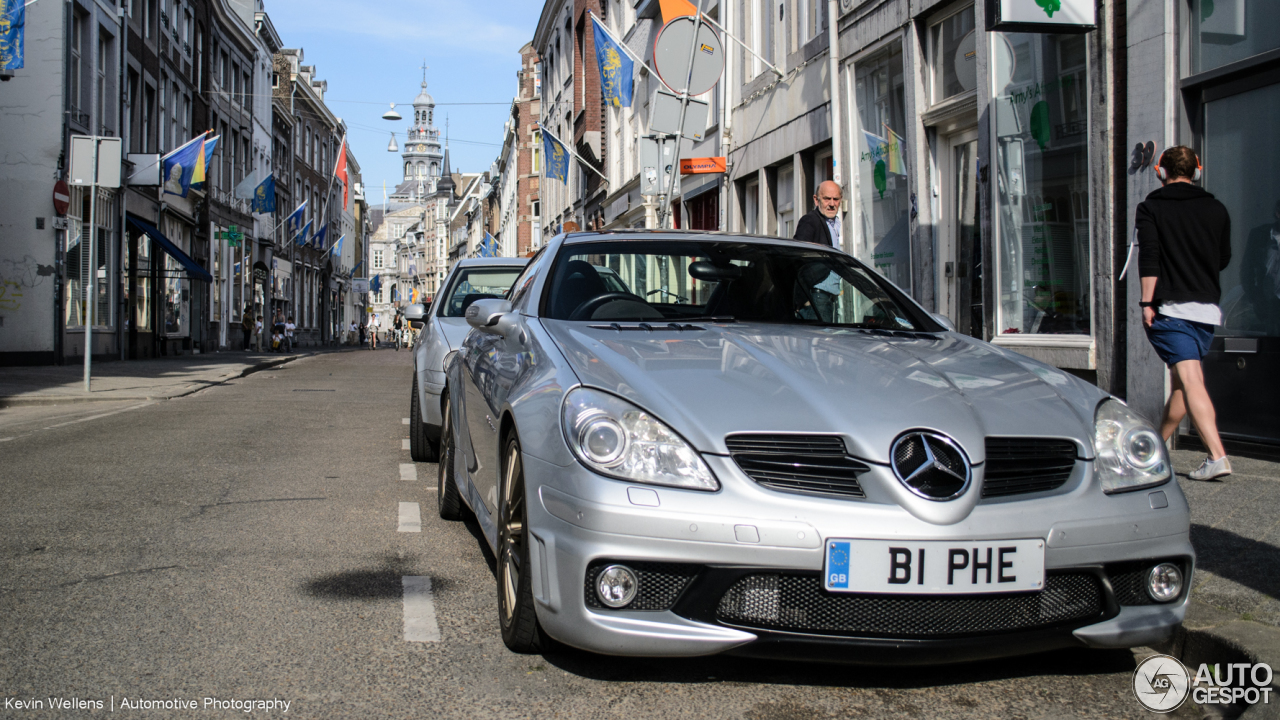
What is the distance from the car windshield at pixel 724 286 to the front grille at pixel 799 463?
1461mm

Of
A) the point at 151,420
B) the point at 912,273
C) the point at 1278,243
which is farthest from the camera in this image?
the point at 912,273

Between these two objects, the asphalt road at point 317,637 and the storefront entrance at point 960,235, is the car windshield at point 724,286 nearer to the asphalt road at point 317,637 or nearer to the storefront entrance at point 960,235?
the asphalt road at point 317,637

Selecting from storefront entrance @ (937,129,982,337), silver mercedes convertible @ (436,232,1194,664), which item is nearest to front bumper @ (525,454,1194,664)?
silver mercedes convertible @ (436,232,1194,664)

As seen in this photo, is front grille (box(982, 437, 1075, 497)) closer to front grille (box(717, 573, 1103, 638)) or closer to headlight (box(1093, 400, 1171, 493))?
headlight (box(1093, 400, 1171, 493))

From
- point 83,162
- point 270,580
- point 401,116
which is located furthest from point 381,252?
point 270,580

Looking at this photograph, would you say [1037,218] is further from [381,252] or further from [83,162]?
[381,252]

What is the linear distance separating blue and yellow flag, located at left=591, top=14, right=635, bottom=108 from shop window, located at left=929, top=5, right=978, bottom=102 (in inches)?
334

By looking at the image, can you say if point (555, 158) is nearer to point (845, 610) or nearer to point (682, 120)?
point (682, 120)

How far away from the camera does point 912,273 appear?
12.0 meters

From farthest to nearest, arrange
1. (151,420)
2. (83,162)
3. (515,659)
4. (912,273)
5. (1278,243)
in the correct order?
(83,162) < (912,273) < (151,420) < (1278,243) < (515,659)

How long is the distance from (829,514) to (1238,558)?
8.10 ft

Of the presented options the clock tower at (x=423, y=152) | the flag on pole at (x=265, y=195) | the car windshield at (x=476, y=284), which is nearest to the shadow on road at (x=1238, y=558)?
the car windshield at (x=476, y=284)

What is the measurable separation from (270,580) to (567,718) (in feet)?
6.28

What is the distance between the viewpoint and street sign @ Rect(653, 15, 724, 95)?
1193 centimetres
